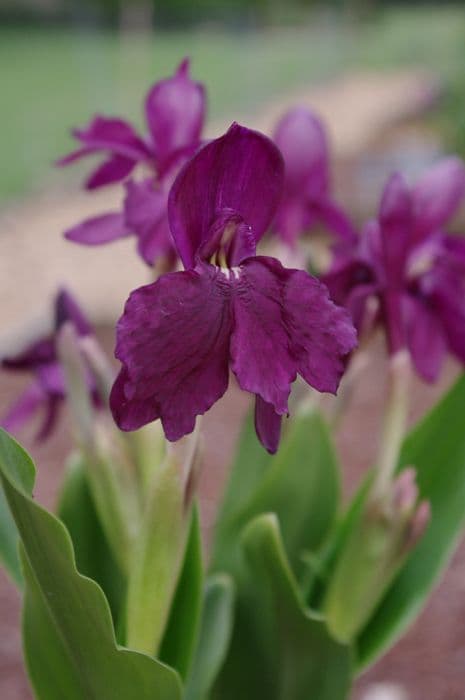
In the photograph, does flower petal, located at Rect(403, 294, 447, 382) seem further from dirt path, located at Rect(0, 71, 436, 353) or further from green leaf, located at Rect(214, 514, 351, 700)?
dirt path, located at Rect(0, 71, 436, 353)

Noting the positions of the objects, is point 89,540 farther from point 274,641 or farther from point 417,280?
point 417,280

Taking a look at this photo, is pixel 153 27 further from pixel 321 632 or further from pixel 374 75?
pixel 321 632

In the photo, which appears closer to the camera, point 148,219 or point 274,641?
point 148,219

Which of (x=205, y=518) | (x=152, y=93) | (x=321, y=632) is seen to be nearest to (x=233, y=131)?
(x=152, y=93)

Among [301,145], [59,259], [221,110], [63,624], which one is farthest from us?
[221,110]

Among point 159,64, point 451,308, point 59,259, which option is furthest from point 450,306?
point 159,64

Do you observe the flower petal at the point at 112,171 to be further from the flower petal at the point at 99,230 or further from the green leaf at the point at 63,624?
the green leaf at the point at 63,624

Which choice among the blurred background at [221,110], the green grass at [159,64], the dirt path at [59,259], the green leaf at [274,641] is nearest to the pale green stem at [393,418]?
the green leaf at [274,641]

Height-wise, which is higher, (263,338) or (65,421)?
(263,338)
